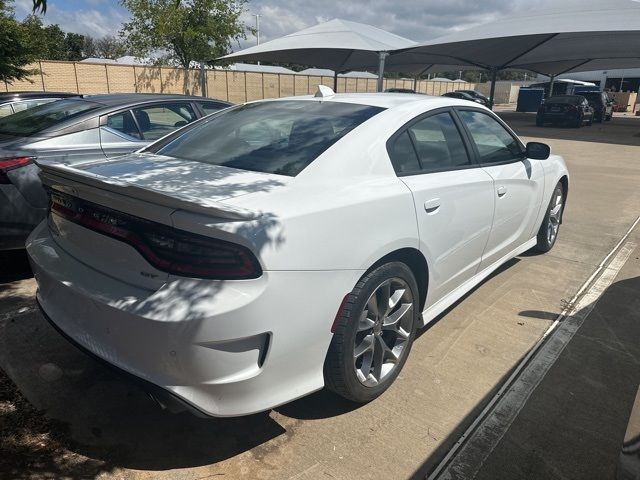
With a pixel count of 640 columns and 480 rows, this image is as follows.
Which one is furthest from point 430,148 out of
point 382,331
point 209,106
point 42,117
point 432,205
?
point 42,117

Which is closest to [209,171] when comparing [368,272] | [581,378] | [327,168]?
[327,168]

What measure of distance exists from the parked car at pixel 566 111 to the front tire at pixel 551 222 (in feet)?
70.6

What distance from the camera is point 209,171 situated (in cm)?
253

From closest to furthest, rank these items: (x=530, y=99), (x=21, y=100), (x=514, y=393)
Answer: (x=514, y=393)
(x=21, y=100)
(x=530, y=99)

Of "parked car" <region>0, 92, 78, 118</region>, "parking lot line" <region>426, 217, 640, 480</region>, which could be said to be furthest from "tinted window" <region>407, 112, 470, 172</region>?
"parked car" <region>0, 92, 78, 118</region>

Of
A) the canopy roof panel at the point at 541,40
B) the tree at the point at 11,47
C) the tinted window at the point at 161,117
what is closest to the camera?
the tinted window at the point at 161,117

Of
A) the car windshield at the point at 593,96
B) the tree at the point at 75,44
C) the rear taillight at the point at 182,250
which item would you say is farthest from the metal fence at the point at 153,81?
the tree at the point at 75,44

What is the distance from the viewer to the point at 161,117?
5.38 m

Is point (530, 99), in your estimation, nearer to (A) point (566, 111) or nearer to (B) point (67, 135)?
(A) point (566, 111)

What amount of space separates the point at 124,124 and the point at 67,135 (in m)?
0.65

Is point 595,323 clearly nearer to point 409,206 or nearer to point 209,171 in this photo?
point 409,206

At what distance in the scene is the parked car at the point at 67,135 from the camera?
3836 millimetres

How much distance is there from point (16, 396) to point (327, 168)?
2.10m

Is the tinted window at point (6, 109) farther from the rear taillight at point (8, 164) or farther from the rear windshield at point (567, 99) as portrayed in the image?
the rear windshield at point (567, 99)
